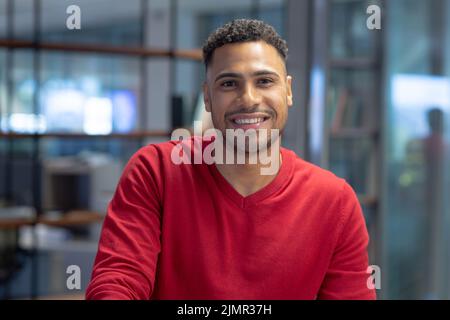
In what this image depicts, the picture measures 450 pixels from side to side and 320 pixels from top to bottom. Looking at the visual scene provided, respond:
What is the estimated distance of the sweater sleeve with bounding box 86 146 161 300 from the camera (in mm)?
723

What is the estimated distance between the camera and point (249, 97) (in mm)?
715

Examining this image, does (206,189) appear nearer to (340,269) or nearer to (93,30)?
(340,269)

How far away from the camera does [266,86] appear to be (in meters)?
0.73

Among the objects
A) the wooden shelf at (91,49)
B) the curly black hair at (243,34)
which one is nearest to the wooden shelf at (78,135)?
the wooden shelf at (91,49)

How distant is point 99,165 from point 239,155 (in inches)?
109

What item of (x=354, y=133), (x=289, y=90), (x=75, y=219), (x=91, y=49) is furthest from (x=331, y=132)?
(x=289, y=90)

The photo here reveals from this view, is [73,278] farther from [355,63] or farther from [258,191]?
[355,63]

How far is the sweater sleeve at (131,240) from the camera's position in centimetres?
72

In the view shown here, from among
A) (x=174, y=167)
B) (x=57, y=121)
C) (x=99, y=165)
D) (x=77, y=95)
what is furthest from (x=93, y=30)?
(x=174, y=167)

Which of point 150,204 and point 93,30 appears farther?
point 93,30

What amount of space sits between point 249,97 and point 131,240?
0.80 feet

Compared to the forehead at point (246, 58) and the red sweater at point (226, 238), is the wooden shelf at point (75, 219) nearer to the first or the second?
the red sweater at point (226, 238)

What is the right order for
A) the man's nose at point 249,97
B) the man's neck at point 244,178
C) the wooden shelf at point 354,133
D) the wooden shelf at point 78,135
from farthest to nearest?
the wooden shelf at point 354,133 → the wooden shelf at point 78,135 → the man's neck at point 244,178 → the man's nose at point 249,97

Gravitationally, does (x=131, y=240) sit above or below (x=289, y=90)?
below
